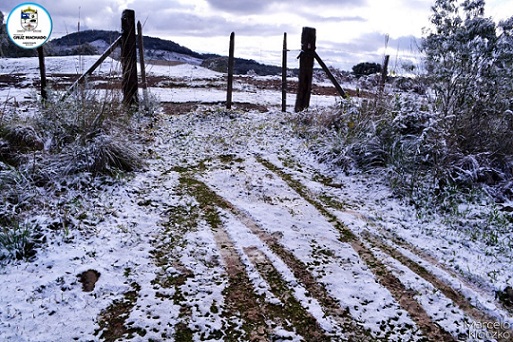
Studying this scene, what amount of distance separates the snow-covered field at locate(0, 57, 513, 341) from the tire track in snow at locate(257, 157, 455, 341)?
1 cm

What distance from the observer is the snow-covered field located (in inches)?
87.8

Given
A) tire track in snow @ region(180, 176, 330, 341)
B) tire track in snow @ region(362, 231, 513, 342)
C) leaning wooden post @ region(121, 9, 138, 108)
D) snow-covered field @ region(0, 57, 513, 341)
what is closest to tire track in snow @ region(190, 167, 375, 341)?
snow-covered field @ region(0, 57, 513, 341)

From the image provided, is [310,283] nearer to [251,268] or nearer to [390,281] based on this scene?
[251,268]

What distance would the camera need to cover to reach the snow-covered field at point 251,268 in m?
2.23

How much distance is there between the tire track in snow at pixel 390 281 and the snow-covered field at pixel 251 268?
1 centimetres

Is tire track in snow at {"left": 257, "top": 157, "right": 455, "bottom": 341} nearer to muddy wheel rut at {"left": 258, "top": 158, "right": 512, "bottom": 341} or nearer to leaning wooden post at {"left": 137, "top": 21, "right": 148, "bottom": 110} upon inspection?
muddy wheel rut at {"left": 258, "top": 158, "right": 512, "bottom": 341}

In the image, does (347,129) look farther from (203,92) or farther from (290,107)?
(203,92)

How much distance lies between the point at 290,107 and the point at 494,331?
8.45 meters

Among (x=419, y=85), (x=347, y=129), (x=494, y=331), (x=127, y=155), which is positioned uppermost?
(x=419, y=85)

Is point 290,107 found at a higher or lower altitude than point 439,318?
higher

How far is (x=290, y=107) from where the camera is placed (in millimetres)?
10203

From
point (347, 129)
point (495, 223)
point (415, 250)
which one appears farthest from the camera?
point (347, 129)

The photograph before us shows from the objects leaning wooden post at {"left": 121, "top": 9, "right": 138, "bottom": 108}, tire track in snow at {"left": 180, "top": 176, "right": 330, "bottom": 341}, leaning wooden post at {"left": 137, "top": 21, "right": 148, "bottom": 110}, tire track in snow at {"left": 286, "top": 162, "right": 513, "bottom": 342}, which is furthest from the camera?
leaning wooden post at {"left": 137, "top": 21, "right": 148, "bottom": 110}

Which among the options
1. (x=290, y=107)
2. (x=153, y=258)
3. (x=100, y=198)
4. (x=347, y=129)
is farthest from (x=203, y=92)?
(x=153, y=258)
